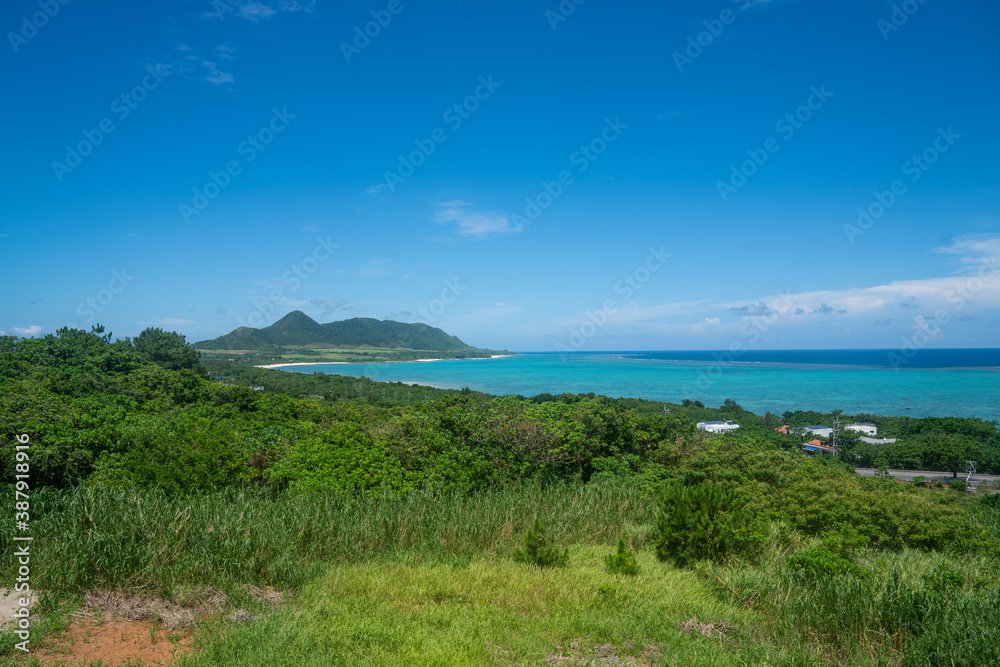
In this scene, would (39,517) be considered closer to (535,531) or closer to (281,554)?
(281,554)

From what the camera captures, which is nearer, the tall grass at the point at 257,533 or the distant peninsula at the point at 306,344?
the tall grass at the point at 257,533

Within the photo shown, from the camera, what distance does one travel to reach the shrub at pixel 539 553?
5.75m

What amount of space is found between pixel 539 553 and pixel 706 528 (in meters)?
2.06

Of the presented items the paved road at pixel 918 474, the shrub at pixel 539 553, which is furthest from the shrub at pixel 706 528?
the paved road at pixel 918 474

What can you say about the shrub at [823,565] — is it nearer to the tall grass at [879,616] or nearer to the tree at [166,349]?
the tall grass at [879,616]

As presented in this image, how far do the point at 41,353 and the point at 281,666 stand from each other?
32.5 m

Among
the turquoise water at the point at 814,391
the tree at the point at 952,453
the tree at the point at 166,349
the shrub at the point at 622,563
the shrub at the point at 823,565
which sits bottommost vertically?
the turquoise water at the point at 814,391

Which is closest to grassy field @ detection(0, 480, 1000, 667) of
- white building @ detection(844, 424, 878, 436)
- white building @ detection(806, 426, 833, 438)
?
white building @ detection(806, 426, 833, 438)

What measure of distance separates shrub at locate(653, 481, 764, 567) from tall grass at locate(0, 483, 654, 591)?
94 cm

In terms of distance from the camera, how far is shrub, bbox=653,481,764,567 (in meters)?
5.95

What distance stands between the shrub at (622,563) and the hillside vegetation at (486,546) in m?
0.06

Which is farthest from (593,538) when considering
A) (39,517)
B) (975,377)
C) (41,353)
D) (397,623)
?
(975,377)

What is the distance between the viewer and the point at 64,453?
760 cm

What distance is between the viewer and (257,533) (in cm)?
524
